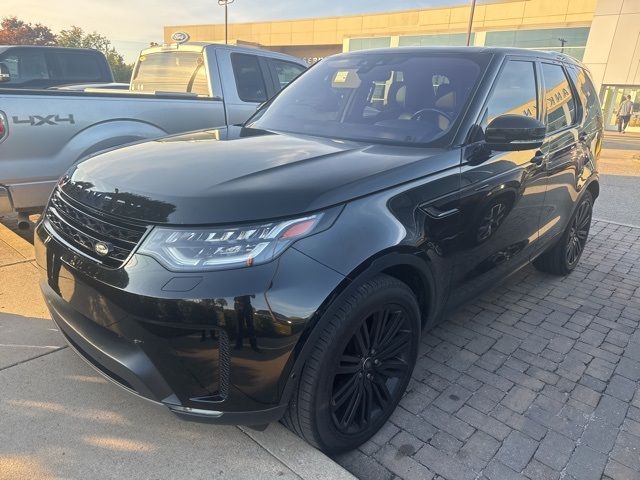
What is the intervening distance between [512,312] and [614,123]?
104 ft

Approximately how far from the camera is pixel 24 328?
10.0 feet

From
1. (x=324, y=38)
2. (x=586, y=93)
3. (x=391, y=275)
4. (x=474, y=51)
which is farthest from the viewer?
(x=324, y=38)

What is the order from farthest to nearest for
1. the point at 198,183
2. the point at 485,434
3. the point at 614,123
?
the point at 614,123 → the point at 485,434 → the point at 198,183

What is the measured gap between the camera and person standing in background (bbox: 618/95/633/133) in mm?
26859

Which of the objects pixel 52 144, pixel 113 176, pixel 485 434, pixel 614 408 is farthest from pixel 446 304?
pixel 52 144

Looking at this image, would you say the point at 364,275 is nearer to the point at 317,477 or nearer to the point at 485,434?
the point at 317,477

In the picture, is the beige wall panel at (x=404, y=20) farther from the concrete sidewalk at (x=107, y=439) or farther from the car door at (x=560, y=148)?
the concrete sidewalk at (x=107, y=439)

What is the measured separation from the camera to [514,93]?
3211 millimetres

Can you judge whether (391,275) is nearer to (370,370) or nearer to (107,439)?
(370,370)

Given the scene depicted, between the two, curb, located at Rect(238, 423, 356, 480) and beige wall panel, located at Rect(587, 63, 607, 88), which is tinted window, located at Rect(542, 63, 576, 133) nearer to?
curb, located at Rect(238, 423, 356, 480)

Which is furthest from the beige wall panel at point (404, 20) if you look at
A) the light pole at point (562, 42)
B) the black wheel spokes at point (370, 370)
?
the black wheel spokes at point (370, 370)

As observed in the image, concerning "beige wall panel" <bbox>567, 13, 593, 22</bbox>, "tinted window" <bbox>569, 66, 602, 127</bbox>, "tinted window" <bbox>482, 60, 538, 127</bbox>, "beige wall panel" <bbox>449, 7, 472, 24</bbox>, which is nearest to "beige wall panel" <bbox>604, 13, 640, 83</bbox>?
"beige wall panel" <bbox>567, 13, 593, 22</bbox>

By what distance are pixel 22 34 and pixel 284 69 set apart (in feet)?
163

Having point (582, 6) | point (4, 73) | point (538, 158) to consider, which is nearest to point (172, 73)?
point (4, 73)
